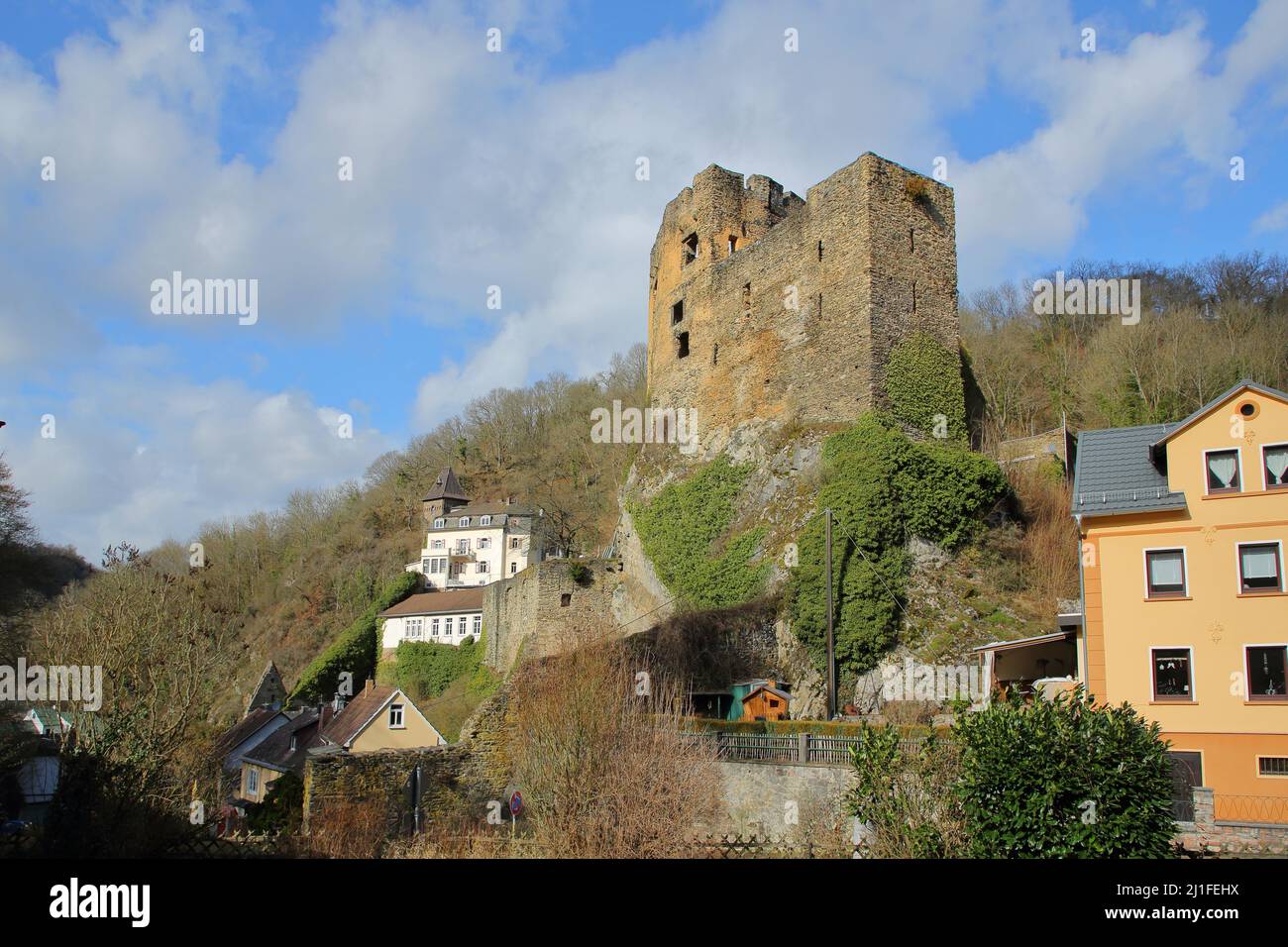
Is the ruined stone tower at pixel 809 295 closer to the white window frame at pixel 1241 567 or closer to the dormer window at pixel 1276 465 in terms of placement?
the dormer window at pixel 1276 465

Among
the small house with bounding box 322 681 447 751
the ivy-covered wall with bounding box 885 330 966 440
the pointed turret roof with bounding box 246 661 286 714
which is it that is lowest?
the pointed turret roof with bounding box 246 661 286 714

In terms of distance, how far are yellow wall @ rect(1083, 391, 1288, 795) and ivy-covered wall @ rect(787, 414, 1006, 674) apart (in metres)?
6.08

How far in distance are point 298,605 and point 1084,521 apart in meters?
59.9

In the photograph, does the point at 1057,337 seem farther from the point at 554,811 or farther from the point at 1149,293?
the point at 554,811

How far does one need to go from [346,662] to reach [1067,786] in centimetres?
4882

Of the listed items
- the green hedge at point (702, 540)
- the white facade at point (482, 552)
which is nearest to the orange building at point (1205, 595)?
the green hedge at point (702, 540)

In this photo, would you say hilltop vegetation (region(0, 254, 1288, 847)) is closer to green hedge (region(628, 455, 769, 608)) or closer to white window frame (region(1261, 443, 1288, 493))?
green hedge (region(628, 455, 769, 608))

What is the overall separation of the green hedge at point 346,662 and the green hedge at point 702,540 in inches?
959

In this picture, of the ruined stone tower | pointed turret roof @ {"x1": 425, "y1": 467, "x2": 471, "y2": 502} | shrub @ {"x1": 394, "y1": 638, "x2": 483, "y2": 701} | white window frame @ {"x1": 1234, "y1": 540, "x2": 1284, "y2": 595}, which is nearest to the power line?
the ruined stone tower

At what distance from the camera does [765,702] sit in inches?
939

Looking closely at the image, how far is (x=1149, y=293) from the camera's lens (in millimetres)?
47312

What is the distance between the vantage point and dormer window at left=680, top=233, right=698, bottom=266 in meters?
40.0

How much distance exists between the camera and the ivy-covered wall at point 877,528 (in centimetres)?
2367
